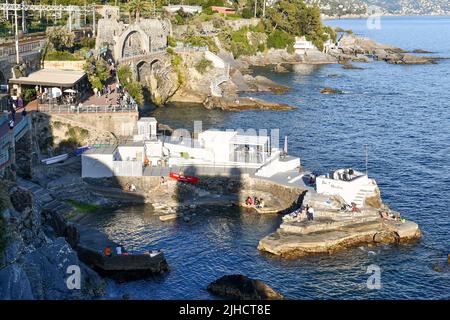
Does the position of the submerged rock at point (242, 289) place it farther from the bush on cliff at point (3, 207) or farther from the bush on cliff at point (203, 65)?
the bush on cliff at point (203, 65)

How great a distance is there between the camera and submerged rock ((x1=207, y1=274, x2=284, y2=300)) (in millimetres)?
33000

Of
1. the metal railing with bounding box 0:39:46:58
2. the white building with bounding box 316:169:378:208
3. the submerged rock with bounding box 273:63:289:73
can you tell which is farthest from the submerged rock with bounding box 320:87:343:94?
the white building with bounding box 316:169:378:208

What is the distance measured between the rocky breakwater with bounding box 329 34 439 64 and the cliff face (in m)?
127

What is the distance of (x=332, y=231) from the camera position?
42.1 m

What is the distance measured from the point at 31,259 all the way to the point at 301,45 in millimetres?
130269

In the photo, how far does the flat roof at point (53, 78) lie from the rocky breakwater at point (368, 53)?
9809 cm

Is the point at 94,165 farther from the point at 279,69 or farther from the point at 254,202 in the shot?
the point at 279,69

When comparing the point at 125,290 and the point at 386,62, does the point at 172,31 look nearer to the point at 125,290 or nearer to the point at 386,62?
the point at 386,62

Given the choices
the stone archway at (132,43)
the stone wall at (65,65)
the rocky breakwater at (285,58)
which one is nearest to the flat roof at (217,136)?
the stone wall at (65,65)

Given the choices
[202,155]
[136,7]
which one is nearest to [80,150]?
[202,155]

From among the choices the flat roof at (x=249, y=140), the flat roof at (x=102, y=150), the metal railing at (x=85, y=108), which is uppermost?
the metal railing at (x=85, y=108)

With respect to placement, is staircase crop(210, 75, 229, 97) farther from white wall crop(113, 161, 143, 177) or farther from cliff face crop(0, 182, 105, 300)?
cliff face crop(0, 182, 105, 300)

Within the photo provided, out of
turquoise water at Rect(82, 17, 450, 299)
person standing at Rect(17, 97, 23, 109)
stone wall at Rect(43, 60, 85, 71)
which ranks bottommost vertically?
turquoise water at Rect(82, 17, 450, 299)

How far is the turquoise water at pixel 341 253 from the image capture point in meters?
36.1
